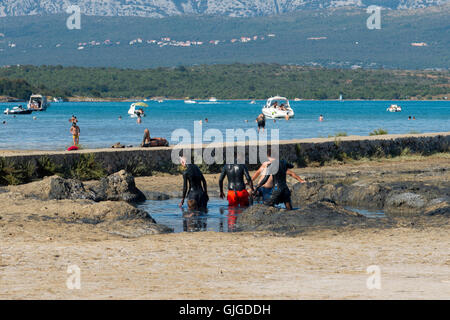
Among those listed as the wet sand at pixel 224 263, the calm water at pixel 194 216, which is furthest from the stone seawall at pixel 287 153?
the wet sand at pixel 224 263

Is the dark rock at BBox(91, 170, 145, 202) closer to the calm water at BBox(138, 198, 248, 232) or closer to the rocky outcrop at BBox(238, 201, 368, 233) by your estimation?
the calm water at BBox(138, 198, 248, 232)

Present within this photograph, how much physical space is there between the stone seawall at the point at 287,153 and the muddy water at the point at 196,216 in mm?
3525

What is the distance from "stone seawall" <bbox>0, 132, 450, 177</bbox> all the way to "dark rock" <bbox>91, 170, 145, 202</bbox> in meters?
2.66

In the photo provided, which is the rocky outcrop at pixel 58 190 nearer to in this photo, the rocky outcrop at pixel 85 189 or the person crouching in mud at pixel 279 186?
the rocky outcrop at pixel 85 189

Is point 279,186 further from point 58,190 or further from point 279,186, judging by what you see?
point 58,190

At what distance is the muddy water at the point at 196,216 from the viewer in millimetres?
12845

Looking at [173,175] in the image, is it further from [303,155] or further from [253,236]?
[253,236]

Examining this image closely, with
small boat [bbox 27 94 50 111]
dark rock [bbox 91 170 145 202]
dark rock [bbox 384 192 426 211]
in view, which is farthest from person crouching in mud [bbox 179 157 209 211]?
small boat [bbox 27 94 50 111]

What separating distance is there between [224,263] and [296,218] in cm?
355

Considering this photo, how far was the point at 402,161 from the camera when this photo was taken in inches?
958

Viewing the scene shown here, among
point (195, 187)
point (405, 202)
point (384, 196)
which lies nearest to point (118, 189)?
point (195, 187)

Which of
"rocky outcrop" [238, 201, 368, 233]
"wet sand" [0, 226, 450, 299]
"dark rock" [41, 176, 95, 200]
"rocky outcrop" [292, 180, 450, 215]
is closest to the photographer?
"wet sand" [0, 226, 450, 299]

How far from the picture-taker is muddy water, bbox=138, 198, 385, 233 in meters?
12.8
